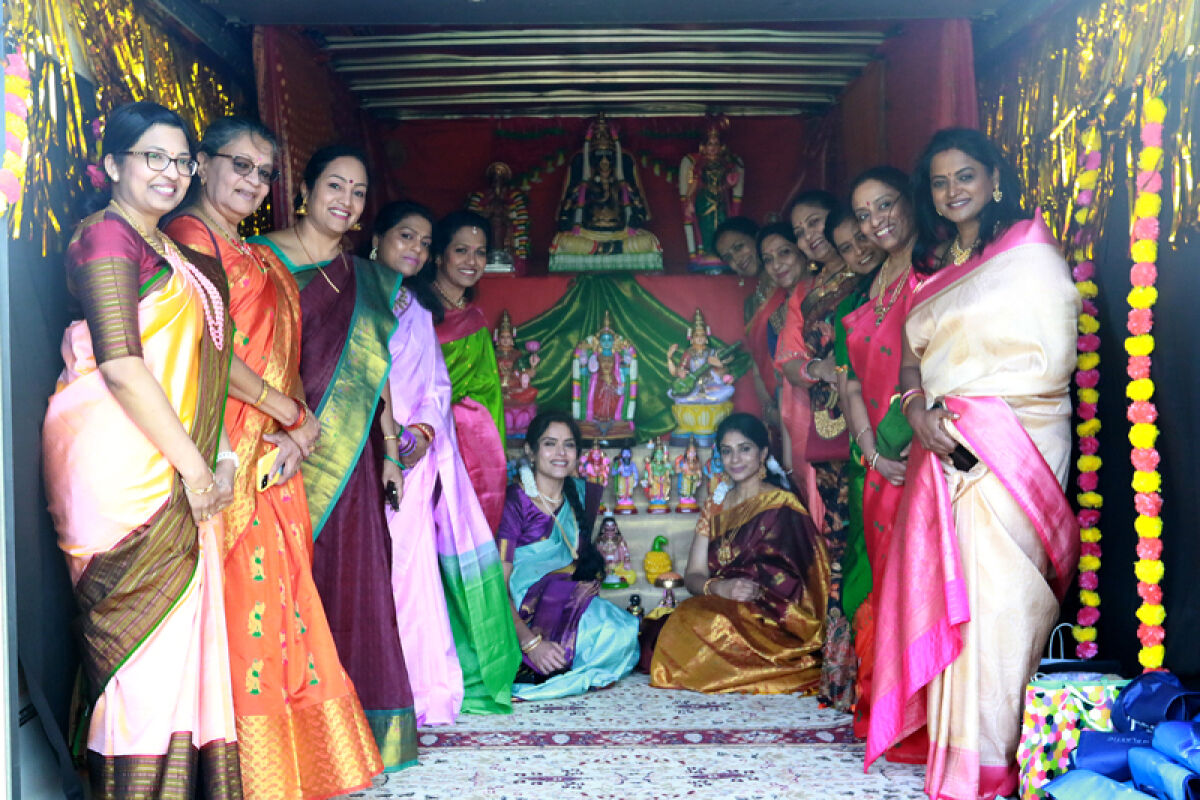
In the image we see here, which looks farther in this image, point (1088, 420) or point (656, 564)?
point (656, 564)

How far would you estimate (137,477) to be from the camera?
2188 millimetres

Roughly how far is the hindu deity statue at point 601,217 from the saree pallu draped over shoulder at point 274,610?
2.97m

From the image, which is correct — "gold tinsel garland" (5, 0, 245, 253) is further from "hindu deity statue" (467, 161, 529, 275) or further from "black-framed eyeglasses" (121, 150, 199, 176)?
"hindu deity statue" (467, 161, 529, 275)

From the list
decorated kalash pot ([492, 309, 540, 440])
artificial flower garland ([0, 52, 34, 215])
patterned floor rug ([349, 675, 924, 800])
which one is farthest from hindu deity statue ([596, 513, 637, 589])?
artificial flower garland ([0, 52, 34, 215])

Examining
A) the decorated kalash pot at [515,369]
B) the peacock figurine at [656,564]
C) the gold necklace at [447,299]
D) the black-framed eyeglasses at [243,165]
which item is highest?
the black-framed eyeglasses at [243,165]

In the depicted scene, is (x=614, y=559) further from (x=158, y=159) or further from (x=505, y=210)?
(x=158, y=159)

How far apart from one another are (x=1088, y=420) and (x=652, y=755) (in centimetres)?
157

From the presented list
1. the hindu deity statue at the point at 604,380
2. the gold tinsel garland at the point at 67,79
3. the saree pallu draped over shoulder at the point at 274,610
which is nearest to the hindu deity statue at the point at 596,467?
the hindu deity statue at the point at 604,380

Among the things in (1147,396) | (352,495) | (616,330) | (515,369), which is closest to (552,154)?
(616,330)

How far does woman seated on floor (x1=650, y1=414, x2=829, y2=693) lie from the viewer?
3775mm

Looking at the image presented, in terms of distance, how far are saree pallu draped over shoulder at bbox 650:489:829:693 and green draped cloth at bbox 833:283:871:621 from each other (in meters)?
0.34

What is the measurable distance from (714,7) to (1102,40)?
44.8 inches

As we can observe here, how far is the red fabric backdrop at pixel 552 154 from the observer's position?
5906 mm

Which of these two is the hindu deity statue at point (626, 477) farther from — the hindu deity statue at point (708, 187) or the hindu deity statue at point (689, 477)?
the hindu deity statue at point (708, 187)
